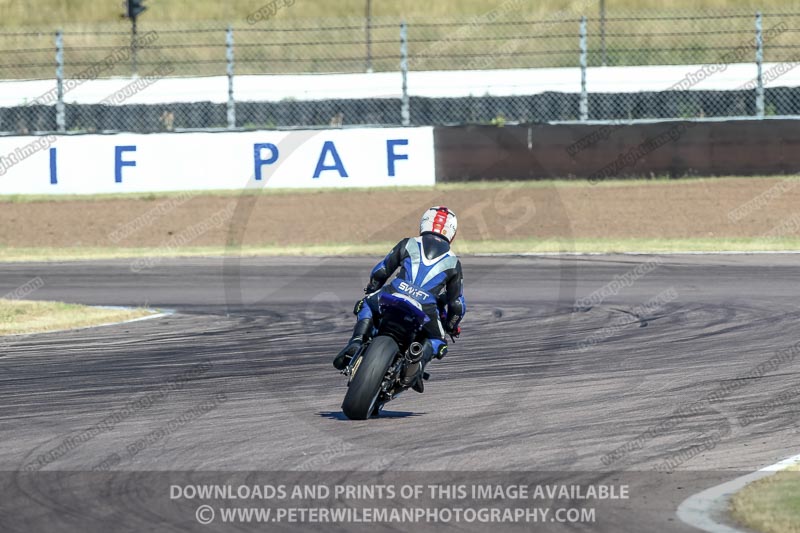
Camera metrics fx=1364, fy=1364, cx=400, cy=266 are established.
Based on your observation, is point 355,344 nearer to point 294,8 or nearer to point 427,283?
point 427,283

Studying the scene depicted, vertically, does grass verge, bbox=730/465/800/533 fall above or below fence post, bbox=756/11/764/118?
below

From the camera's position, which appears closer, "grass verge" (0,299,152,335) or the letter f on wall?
"grass verge" (0,299,152,335)

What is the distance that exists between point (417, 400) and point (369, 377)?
50.8 inches

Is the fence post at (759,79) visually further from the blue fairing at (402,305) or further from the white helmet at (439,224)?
the blue fairing at (402,305)

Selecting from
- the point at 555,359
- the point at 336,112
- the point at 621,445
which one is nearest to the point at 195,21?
the point at 336,112

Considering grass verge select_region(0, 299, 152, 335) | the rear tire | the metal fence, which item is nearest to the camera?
the rear tire

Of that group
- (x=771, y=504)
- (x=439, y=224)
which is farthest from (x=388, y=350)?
(x=771, y=504)

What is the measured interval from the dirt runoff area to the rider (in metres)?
14.5

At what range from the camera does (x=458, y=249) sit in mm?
23391

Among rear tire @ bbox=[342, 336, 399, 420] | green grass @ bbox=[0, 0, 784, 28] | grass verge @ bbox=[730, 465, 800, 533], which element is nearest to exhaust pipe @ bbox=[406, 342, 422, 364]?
rear tire @ bbox=[342, 336, 399, 420]

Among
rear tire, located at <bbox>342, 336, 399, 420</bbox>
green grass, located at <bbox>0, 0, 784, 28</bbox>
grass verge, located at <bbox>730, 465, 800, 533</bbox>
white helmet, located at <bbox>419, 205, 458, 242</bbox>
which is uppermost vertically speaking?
green grass, located at <bbox>0, 0, 784, 28</bbox>

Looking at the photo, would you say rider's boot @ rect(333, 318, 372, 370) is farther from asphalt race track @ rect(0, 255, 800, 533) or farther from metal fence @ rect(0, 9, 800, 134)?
metal fence @ rect(0, 9, 800, 134)

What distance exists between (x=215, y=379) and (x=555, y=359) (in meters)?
3.03

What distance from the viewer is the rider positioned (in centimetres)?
922
